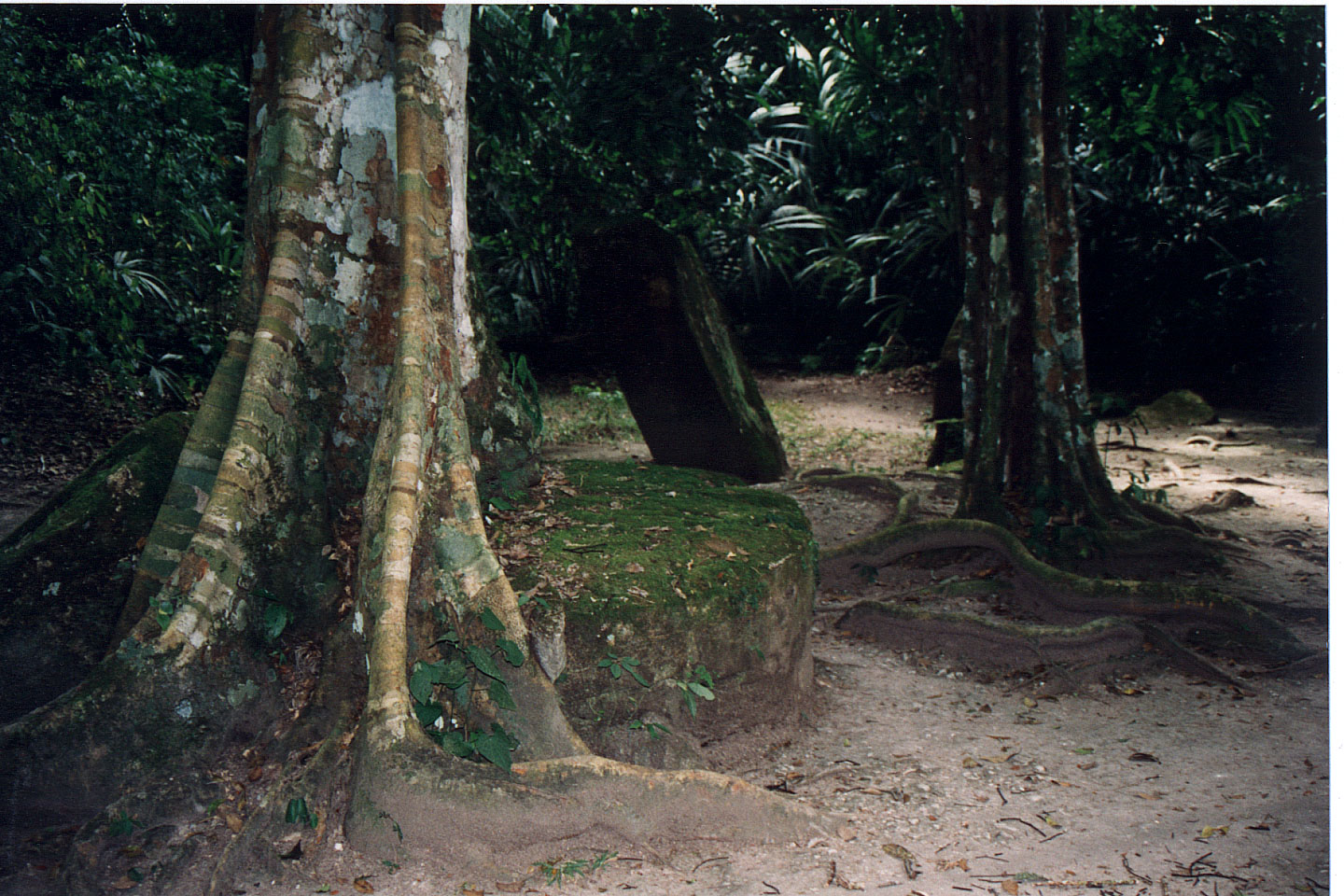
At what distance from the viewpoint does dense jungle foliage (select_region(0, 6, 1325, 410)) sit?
621cm

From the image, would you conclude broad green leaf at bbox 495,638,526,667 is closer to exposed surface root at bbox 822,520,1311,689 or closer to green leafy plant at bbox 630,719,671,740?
green leafy plant at bbox 630,719,671,740

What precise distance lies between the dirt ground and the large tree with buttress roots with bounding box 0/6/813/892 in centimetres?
11

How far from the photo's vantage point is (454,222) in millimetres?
3039

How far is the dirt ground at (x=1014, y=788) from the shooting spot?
2213mm

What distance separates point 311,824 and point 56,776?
0.71 m

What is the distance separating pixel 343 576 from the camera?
2703 millimetres

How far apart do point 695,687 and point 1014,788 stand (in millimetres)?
1085

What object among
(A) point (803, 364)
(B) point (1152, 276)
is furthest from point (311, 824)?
(A) point (803, 364)

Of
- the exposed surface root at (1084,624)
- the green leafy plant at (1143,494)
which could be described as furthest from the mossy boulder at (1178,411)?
the exposed surface root at (1084,624)

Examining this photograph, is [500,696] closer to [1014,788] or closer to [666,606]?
[666,606]

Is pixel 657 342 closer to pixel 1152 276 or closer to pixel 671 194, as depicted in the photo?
pixel 671 194

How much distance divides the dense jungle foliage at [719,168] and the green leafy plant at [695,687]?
156 inches

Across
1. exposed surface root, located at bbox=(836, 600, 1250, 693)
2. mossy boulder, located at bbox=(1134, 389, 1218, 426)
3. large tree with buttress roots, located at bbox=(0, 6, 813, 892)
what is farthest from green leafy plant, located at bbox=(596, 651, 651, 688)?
mossy boulder, located at bbox=(1134, 389, 1218, 426)

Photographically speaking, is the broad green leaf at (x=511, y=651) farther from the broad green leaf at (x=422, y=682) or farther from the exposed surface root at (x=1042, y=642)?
the exposed surface root at (x=1042, y=642)
